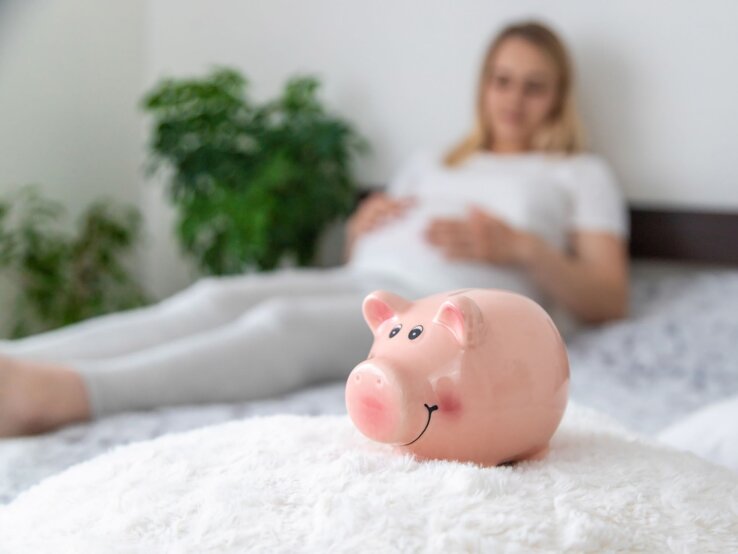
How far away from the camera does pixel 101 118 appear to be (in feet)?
8.64

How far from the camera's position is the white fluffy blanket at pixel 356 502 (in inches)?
19.3

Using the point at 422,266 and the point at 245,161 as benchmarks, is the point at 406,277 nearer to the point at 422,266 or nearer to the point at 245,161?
the point at 422,266

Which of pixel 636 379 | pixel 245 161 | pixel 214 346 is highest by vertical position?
pixel 245 161

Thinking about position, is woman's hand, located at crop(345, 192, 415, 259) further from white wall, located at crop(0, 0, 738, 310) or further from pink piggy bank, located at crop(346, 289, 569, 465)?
pink piggy bank, located at crop(346, 289, 569, 465)

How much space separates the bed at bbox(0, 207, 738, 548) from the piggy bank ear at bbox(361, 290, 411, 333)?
268 mm

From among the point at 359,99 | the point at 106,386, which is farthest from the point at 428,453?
the point at 359,99

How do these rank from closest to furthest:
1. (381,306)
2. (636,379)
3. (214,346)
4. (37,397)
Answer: (381,306)
(37,397)
(214,346)
(636,379)

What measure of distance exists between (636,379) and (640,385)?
0.03 metres

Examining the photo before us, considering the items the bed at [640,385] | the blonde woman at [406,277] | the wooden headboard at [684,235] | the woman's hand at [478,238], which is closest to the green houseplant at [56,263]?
the blonde woman at [406,277]

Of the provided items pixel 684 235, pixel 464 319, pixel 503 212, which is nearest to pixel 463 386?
pixel 464 319

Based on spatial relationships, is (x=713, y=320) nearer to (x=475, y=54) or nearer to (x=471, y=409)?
(x=475, y=54)

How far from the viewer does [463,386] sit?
58 centimetres

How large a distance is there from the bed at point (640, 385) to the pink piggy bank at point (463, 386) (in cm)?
15

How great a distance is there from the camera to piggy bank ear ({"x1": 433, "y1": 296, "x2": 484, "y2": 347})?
59cm
